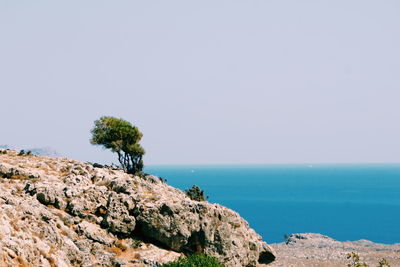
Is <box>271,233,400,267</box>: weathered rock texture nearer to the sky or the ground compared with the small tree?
nearer to the ground

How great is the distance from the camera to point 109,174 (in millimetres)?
63812

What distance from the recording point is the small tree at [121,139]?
72312mm

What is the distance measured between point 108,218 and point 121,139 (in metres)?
22.3

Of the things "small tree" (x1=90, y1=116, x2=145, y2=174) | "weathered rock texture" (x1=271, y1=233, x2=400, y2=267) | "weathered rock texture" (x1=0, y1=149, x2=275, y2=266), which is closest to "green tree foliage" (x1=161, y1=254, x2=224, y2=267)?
"weathered rock texture" (x1=0, y1=149, x2=275, y2=266)

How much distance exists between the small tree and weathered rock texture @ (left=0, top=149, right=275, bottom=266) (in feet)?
22.4

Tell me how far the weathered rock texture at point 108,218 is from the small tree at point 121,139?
22.4 ft

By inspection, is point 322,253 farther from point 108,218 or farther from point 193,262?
point 108,218

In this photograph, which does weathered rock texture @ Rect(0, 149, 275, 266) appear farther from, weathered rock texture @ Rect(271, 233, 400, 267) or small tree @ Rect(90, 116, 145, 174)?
weathered rock texture @ Rect(271, 233, 400, 267)

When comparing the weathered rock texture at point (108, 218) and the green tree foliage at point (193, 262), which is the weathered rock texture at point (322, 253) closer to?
the weathered rock texture at point (108, 218)

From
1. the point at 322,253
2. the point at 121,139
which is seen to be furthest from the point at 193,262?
the point at 322,253

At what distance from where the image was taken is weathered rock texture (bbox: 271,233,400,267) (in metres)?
98.4

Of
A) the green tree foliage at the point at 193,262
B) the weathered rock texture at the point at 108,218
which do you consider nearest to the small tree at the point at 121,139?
the weathered rock texture at the point at 108,218

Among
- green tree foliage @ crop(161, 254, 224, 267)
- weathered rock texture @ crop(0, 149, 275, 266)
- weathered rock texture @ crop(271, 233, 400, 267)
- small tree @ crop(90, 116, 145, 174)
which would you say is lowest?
weathered rock texture @ crop(271, 233, 400, 267)

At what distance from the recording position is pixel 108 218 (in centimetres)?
5309
